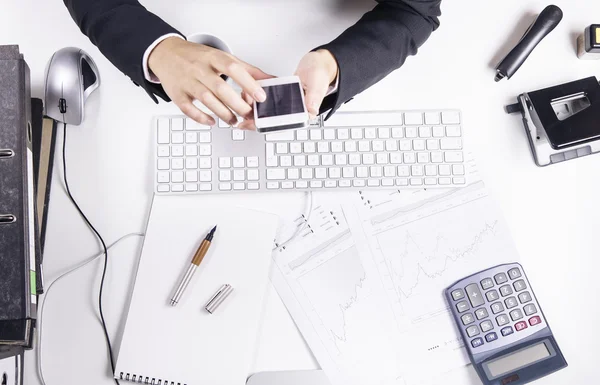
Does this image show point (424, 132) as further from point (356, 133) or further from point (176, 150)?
point (176, 150)

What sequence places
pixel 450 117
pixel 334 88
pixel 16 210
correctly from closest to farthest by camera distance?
pixel 16 210 < pixel 334 88 < pixel 450 117

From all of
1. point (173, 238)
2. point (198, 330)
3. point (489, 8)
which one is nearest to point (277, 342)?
point (198, 330)

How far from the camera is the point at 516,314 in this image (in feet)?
2.60

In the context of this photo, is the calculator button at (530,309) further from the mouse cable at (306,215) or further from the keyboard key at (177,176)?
the keyboard key at (177,176)

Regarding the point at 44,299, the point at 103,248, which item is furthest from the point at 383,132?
the point at 44,299

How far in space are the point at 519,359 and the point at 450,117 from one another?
1.30 feet

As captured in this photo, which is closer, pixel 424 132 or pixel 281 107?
pixel 281 107

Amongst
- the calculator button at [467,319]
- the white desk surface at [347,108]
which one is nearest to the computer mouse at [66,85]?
the white desk surface at [347,108]

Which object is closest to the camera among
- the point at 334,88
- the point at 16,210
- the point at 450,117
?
the point at 16,210

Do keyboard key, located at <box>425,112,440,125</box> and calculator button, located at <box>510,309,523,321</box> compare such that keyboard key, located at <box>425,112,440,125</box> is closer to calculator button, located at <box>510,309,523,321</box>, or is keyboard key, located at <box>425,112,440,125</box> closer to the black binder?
calculator button, located at <box>510,309,523,321</box>

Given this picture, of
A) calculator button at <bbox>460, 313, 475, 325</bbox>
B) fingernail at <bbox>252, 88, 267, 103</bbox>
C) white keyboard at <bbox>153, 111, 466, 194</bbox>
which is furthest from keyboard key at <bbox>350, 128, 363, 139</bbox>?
calculator button at <bbox>460, 313, 475, 325</bbox>

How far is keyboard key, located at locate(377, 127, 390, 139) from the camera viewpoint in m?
0.82

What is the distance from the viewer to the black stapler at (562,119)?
791 mm

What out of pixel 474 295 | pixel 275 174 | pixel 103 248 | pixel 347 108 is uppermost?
pixel 347 108
